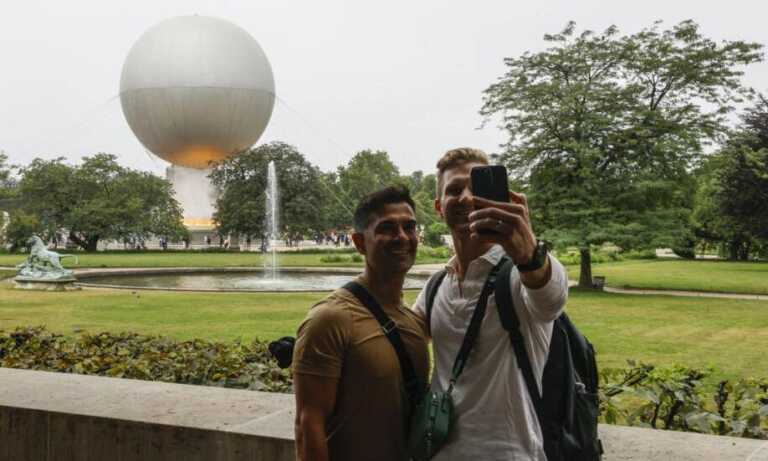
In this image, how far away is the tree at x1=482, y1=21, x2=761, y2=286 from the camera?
19188 millimetres

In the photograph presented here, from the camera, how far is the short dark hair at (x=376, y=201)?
2508 millimetres

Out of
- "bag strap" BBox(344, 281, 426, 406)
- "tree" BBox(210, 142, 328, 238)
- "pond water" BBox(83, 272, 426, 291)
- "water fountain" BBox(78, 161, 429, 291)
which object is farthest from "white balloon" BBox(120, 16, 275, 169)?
"bag strap" BBox(344, 281, 426, 406)

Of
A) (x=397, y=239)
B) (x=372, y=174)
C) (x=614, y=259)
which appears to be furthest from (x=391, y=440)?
(x=372, y=174)

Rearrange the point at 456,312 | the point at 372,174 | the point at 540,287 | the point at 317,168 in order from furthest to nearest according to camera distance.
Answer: the point at 372,174 → the point at 317,168 → the point at 456,312 → the point at 540,287

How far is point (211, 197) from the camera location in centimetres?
6072

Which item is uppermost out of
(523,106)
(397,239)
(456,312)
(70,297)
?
(523,106)

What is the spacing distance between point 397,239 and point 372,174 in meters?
66.2

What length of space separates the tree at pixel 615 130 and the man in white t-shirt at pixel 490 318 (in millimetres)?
17027

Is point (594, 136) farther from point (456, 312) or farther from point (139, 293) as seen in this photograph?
point (456, 312)

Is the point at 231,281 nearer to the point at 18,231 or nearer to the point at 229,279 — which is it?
the point at 229,279

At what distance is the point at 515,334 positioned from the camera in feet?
6.98

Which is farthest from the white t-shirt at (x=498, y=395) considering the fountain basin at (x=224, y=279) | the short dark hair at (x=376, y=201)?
the fountain basin at (x=224, y=279)

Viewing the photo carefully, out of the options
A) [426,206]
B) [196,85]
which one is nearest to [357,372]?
[196,85]

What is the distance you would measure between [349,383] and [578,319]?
38.2 feet
